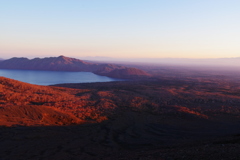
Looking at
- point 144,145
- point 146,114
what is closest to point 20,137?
point 144,145

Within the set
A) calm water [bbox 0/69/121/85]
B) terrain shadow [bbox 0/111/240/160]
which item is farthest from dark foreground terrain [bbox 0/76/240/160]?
calm water [bbox 0/69/121/85]

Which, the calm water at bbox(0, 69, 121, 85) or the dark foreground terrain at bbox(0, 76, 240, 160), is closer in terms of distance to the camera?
the dark foreground terrain at bbox(0, 76, 240, 160)

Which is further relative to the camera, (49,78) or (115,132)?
(49,78)

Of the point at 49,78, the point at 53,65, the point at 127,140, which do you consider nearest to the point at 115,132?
the point at 127,140

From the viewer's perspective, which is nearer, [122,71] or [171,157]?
[171,157]

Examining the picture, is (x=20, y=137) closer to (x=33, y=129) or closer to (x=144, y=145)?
(x=33, y=129)

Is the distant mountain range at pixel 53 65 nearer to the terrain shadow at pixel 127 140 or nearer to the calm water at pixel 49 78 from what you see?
the calm water at pixel 49 78

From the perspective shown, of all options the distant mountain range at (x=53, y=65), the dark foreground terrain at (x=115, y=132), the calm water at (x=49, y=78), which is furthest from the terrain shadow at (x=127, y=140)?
the distant mountain range at (x=53, y=65)

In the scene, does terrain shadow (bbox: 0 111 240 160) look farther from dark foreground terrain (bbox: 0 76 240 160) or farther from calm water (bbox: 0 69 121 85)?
calm water (bbox: 0 69 121 85)

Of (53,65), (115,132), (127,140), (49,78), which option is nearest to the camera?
(127,140)

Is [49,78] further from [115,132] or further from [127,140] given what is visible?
[127,140]

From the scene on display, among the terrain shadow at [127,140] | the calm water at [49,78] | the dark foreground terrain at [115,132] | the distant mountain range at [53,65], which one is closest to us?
the terrain shadow at [127,140]
